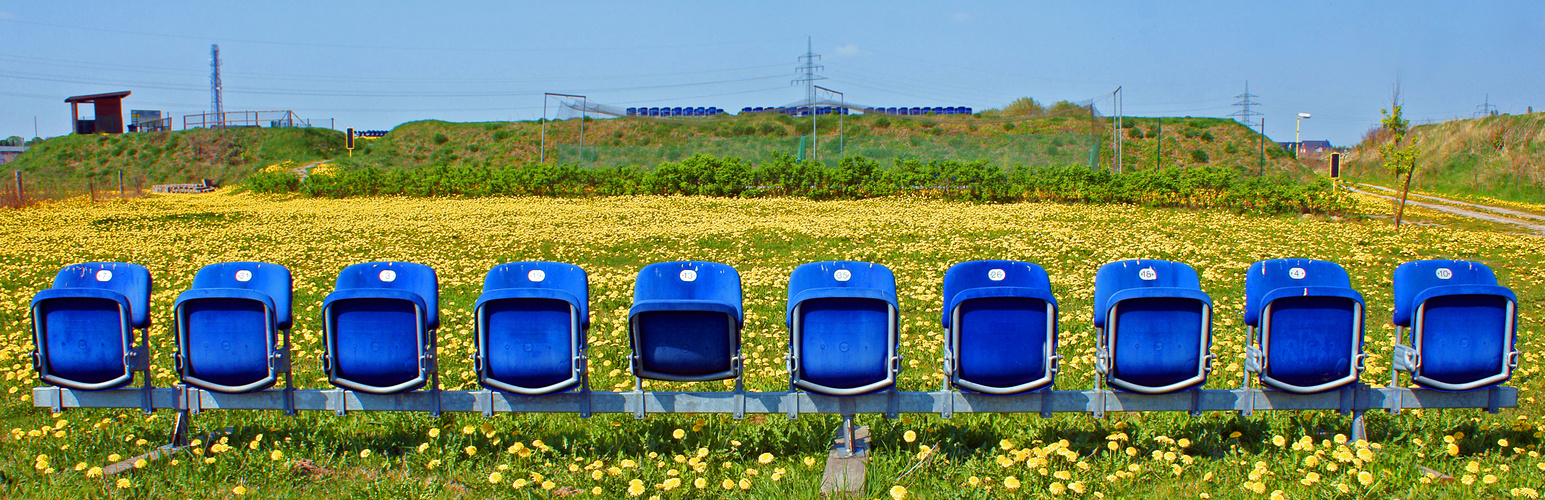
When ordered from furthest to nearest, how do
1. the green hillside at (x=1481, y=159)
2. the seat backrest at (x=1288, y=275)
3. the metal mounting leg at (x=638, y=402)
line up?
the green hillside at (x=1481, y=159), the seat backrest at (x=1288, y=275), the metal mounting leg at (x=638, y=402)

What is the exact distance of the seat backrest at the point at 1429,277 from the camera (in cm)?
483

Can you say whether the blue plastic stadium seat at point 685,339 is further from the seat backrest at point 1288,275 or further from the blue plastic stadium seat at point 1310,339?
the seat backrest at point 1288,275

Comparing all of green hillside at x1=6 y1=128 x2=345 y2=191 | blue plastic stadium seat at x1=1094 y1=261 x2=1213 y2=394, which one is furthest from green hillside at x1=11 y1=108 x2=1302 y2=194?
blue plastic stadium seat at x1=1094 y1=261 x2=1213 y2=394

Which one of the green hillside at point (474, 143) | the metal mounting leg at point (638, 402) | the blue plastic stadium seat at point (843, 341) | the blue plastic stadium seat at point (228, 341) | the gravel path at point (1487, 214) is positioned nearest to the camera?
the blue plastic stadium seat at point (843, 341)

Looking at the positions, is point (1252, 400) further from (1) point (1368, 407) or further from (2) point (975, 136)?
(2) point (975, 136)

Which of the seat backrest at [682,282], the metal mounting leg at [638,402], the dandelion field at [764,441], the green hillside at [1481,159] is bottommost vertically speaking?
the dandelion field at [764,441]

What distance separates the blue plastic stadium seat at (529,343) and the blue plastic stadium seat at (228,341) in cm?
100

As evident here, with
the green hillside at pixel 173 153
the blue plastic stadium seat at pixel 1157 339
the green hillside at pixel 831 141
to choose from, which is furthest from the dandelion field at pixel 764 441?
the green hillside at pixel 173 153

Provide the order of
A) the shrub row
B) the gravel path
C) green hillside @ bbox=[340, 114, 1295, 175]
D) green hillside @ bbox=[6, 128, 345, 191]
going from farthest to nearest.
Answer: green hillside @ bbox=[6, 128, 345, 191] → green hillside @ bbox=[340, 114, 1295, 175] → the shrub row → the gravel path

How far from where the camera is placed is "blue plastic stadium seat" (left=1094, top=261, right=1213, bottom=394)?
4211 millimetres

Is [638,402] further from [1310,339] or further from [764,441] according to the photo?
[1310,339]

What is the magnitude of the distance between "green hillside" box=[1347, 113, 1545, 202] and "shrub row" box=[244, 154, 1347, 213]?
414 inches

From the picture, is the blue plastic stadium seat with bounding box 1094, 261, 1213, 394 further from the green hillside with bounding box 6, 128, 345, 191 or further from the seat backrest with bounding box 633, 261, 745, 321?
the green hillside with bounding box 6, 128, 345, 191

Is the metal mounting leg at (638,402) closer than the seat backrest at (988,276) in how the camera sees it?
Yes
